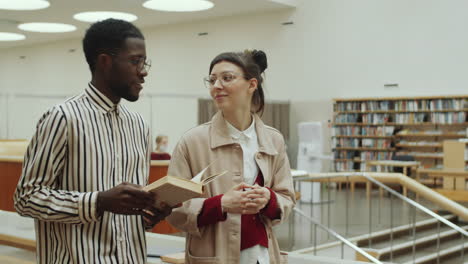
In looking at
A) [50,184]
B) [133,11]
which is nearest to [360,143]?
[133,11]

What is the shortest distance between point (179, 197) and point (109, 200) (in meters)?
0.25

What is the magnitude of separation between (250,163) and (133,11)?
15.8 m

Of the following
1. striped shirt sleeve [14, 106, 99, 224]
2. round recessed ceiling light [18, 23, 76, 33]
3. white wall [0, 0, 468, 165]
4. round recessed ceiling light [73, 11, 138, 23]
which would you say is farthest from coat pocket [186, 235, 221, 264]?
round recessed ceiling light [18, 23, 76, 33]

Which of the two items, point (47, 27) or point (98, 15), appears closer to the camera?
point (98, 15)

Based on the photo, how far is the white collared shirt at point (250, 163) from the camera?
7.63 ft

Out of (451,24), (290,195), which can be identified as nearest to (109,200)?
(290,195)

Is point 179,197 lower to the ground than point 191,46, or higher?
lower

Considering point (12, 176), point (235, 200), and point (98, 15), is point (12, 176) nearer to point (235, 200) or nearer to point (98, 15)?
point (235, 200)

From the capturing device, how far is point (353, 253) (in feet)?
28.7

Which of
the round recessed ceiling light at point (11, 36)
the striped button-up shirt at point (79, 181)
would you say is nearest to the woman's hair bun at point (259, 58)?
the striped button-up shirt at point (79, 181)

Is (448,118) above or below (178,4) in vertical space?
below

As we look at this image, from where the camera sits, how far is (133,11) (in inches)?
687

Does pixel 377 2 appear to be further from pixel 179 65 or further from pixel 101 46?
pixel 101 46

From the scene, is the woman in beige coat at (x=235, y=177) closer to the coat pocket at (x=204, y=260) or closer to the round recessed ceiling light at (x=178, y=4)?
the coat pocket at (x=204, y=260)
